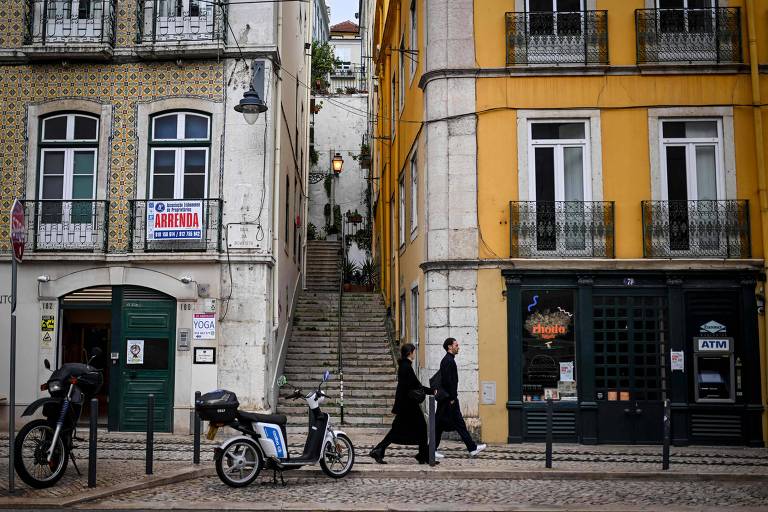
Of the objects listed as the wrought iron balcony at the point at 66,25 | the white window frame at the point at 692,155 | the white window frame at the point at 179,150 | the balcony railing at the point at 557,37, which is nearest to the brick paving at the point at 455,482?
the white window frame at the point at 692,155

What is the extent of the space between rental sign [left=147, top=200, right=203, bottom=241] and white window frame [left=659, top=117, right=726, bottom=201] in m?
8.54

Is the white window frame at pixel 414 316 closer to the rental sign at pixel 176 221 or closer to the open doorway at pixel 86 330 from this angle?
the rental sign at pixel 176 221

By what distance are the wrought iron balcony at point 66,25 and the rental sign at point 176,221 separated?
10.4 ft

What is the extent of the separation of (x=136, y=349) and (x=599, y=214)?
29.0 ft

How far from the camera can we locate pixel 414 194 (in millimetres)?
18438

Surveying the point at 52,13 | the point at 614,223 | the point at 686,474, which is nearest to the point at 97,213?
the point at 52,13

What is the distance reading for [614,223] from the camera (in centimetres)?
1497

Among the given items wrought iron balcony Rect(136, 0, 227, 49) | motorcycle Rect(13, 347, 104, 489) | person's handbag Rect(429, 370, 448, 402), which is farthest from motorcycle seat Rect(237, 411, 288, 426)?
wrought iron balcony Rect(136, 0, 227, 49)

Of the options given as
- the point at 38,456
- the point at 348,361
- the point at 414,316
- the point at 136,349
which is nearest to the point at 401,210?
the point at 414,316

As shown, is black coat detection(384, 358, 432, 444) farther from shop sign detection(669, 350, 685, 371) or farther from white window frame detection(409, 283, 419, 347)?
white window frame detection(409, 283, 419, 347)

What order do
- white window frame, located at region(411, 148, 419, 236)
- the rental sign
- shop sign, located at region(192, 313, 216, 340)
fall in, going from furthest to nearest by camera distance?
white window frame, located at region(411, 148, 419, 236)
the rental sign
shop sign, located at region(192, 313, 216, 340)

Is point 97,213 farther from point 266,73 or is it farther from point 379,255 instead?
point 379,255

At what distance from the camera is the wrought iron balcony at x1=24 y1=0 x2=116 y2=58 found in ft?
52.5

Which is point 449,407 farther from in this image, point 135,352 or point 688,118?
point 688,118
